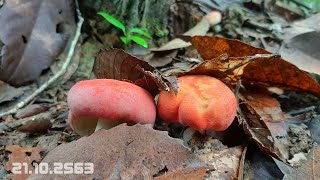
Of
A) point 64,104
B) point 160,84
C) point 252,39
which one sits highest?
point 160,84

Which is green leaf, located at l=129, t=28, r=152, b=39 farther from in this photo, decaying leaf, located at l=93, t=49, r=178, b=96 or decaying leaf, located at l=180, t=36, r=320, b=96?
decaying leaf, located at l=93, t=49, r=178, b=96

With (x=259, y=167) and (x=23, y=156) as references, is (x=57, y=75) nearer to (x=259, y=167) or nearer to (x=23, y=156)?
(x=23, y=156)

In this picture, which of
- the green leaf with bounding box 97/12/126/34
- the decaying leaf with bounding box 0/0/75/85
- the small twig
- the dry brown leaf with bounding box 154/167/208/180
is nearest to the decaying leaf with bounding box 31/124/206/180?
the dry brown leaf with bounding box 154/167/208/180

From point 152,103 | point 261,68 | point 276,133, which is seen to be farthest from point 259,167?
point 261,68

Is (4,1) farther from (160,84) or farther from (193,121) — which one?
(193,121)

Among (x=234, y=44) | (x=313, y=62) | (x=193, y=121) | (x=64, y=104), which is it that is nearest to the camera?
(x=193, y=121)

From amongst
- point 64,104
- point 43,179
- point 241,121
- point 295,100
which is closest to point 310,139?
point 241,121
